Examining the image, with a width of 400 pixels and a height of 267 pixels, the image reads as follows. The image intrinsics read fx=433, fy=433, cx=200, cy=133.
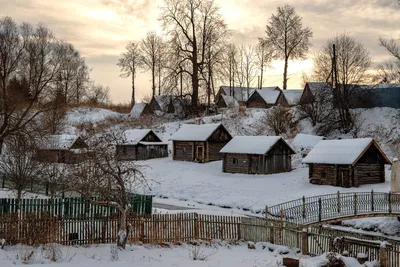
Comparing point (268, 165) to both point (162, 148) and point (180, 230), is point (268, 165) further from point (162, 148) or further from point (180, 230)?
point (180, 230)

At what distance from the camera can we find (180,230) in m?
20.3

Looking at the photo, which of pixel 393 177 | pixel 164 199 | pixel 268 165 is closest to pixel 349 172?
pixel 393 177

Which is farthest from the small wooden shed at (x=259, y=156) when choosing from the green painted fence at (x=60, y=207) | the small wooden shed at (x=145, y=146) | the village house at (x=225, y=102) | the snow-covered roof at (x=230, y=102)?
the village house at (x=225, y=102)

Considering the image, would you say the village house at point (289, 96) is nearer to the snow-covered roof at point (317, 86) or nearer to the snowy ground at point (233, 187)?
the snow-covered roof at point (317, 86)

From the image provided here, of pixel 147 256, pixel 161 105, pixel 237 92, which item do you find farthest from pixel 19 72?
pixel 237 92

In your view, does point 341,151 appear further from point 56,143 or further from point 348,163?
point 56,143

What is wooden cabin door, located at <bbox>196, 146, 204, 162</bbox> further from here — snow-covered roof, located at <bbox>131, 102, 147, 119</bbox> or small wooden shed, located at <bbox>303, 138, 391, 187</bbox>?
snow-covered roof, located at <bbox>131, 102, 147, 119</bbox>

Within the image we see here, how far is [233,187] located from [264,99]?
1409 inches

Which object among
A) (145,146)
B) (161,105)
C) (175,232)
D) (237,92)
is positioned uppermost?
(237,92)

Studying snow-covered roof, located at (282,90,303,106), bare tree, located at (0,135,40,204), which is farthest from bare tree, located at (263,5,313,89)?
bare tree, located at (0,135,40,204)

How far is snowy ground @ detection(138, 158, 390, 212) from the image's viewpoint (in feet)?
117

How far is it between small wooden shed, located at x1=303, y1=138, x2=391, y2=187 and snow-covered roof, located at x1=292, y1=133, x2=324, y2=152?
9035 mm

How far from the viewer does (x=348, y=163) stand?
36000mm

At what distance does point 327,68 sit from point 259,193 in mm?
28750
